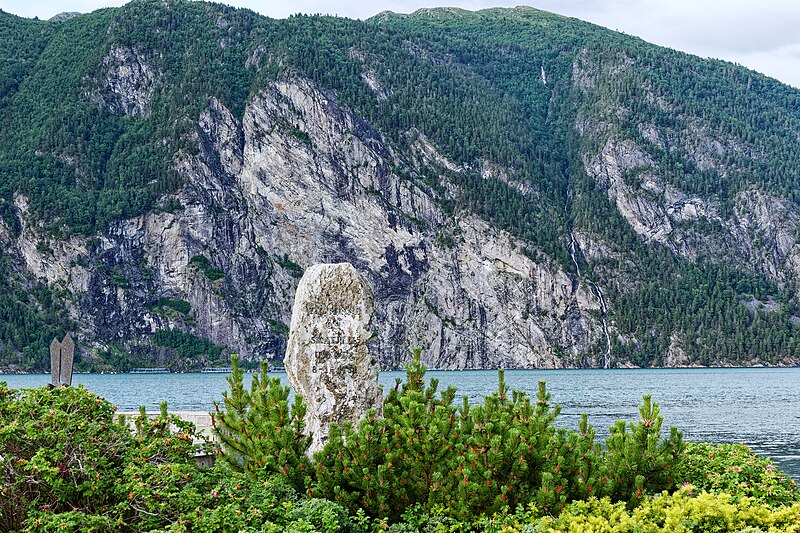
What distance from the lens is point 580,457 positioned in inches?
589

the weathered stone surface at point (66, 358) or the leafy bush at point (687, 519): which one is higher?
the weathered stone surface at point (66, 358)

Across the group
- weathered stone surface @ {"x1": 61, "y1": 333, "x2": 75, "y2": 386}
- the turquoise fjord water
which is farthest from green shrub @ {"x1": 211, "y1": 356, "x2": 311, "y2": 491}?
the turquoise fjord water

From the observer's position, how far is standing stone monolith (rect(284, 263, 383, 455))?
17.3 meters

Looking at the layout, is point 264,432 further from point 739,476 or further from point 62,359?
point 62,359

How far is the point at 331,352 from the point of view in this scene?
17.5 meters

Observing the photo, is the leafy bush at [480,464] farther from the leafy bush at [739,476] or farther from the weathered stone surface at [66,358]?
the weathered stone surface at [66,358]

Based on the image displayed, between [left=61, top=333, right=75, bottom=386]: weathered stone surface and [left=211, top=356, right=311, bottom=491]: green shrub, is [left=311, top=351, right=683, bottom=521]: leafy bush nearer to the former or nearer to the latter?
[left=211, top=356, right=311, bottom=491]: green shrub

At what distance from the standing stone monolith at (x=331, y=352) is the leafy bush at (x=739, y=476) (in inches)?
222

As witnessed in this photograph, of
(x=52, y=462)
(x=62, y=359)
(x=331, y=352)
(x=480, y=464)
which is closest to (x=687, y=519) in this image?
(x=480, y=464)

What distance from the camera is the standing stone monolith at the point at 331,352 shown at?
56.9 ft

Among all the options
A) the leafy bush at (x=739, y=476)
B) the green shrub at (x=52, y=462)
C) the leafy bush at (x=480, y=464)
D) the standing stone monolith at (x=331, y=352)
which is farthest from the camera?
the standing stone monolith at (x=331, y=352)

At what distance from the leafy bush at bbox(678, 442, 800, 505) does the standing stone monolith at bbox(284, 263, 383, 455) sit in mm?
5626

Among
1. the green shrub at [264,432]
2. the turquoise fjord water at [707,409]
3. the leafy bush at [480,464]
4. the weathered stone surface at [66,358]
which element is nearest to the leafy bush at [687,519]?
the leafy bush at [480,464]

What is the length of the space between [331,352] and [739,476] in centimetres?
722
